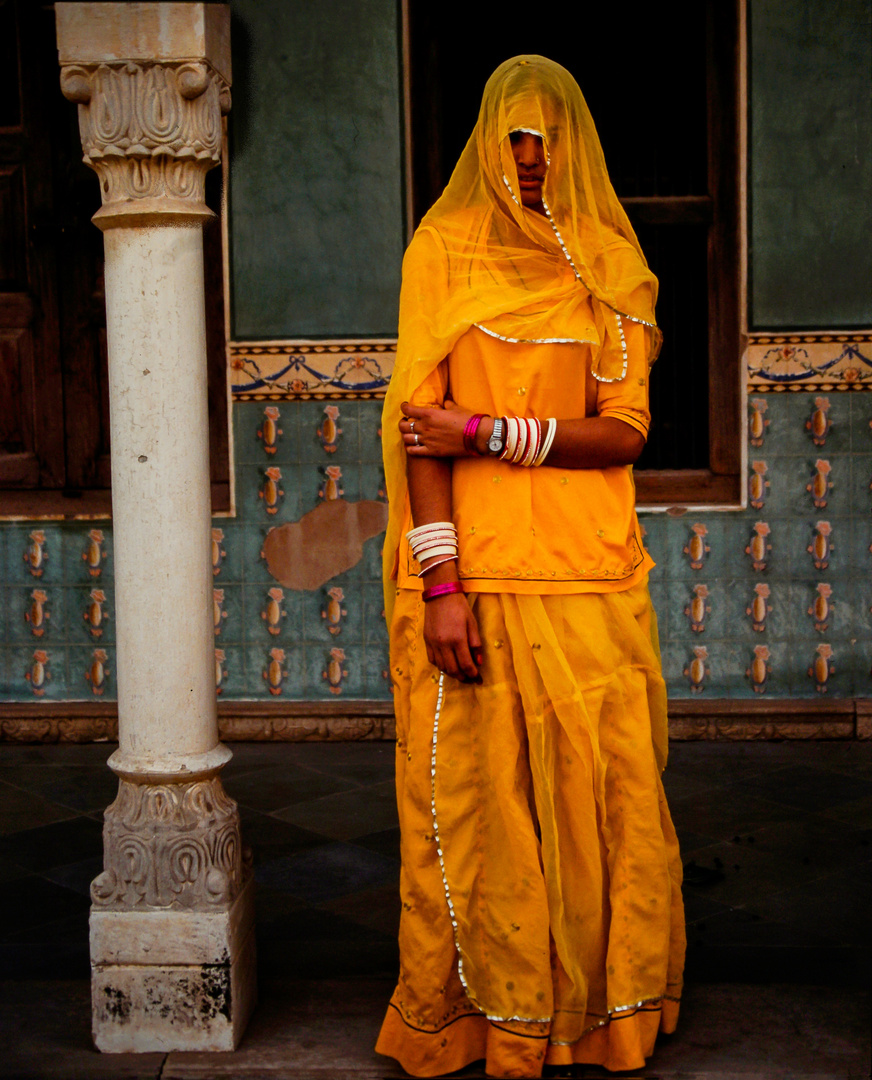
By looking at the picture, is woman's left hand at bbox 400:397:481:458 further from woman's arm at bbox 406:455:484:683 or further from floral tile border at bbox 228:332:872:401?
floral tile border at bbox 228:332:872:401

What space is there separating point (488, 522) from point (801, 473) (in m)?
2.89

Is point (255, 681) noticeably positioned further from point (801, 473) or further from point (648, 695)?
point (648, 695)

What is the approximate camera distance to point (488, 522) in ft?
7.90

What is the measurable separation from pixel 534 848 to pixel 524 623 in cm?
42

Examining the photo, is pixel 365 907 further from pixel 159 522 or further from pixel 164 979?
pixel 159 522

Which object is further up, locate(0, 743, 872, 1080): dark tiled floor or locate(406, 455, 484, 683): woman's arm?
locate(406, 455, 484, 683): woman's arm

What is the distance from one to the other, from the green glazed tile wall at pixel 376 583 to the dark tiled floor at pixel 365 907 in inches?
11.6

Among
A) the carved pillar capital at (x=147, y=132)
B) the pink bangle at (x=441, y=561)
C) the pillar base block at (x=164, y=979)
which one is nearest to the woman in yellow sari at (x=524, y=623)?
the pink bangle at (x=441, y=561)

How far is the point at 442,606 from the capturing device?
92.8 inches

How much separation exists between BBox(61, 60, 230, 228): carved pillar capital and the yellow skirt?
0.95 metres

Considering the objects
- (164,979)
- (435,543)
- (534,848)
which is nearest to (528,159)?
(435,543)

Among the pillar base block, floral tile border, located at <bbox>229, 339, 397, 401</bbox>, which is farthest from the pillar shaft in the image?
floral tile border, located at <bbox>229, 339, 397, 401</bbox>

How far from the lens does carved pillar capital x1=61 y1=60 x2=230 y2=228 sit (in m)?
2.50

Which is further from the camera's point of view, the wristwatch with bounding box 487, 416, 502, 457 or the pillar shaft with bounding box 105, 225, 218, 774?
the pillar shaft with bounding box 105, 225, 218, 774
